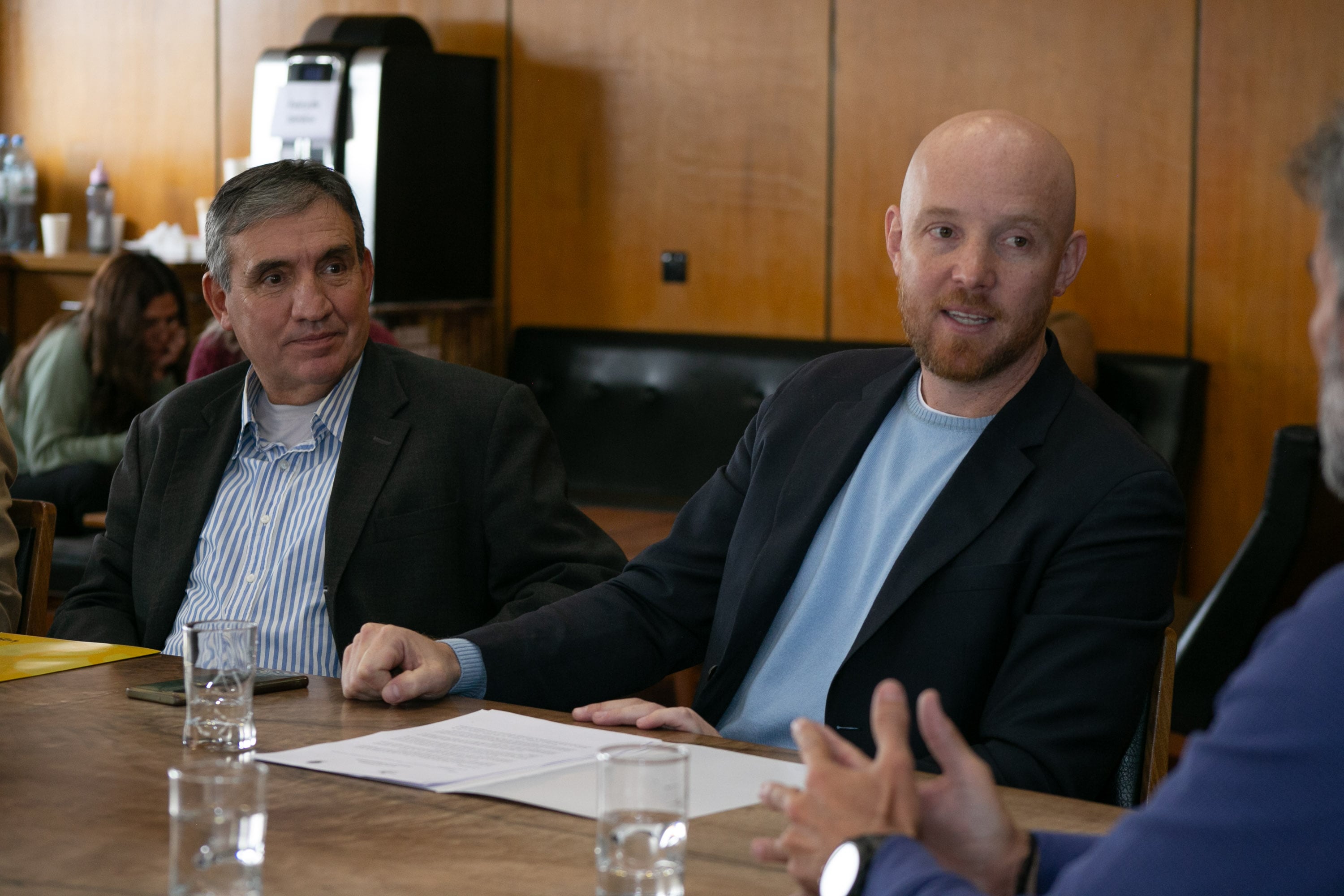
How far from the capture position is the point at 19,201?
21.8 feet

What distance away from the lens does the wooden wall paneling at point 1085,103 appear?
470cm

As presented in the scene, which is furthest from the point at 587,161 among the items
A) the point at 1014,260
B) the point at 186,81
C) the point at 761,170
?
the point at 1014,260

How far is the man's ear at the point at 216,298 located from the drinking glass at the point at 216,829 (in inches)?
60.2

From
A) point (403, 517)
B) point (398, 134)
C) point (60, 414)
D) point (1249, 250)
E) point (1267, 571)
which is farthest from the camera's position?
point (398, 134)

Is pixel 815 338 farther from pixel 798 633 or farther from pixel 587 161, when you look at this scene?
pixel 798 633

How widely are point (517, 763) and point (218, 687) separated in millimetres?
314

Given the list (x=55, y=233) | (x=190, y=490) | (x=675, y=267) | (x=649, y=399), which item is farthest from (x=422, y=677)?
(x=55, y=233)

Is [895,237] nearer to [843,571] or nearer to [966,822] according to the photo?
[843,571]

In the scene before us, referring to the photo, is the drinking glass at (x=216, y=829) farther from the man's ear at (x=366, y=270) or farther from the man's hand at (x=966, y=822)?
the man's ear at (x=366, y=270)

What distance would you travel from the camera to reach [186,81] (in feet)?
21.6

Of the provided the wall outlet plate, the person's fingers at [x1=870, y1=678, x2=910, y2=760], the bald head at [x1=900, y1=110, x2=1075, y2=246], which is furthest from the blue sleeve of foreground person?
the wall outlet plate

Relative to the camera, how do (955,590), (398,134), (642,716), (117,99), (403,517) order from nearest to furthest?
1. (642,716)
2. (955,590)
3. (403,517)
4. (398,134)
5. (117,99)

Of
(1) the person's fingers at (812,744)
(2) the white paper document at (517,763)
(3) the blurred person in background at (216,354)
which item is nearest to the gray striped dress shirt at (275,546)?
(2) the white paper document at (517,763)

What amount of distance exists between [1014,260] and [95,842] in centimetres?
130
